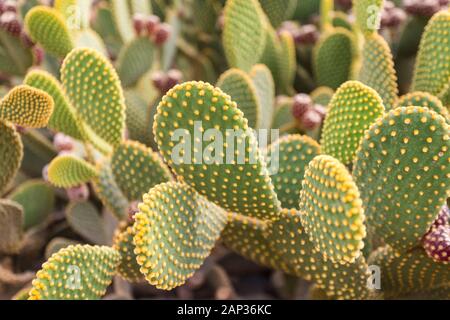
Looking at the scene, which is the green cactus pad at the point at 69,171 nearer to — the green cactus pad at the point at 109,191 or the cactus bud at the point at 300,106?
the green cactus pad at the point at 109,191

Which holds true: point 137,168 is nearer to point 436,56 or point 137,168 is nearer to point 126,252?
point 126,252

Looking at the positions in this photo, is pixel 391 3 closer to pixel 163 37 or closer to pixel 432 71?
pixel 432 71

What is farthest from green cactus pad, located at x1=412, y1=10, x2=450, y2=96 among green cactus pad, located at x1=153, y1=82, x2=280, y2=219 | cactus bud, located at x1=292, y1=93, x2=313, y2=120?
green cactus pad, located at x1=153, y1=82, x2=280, y2=219

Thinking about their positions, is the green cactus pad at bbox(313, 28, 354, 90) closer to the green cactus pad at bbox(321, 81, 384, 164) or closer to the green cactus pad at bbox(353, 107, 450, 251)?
the green cactus pad at bbox(321, 81, 384, 164)

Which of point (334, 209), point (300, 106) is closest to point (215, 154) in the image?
point (334, 209)

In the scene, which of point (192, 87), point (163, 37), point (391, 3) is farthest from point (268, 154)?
point (391, 3)

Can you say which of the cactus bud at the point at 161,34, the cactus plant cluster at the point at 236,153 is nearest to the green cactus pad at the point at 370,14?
the cactus plant cluster at the point at 236,153
